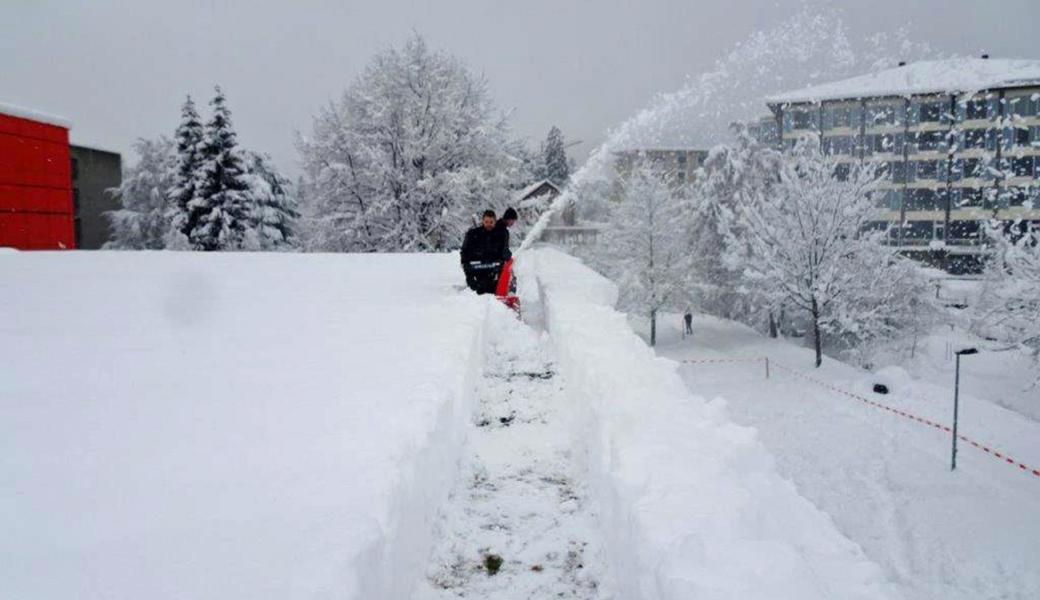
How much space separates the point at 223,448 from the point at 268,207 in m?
34.3

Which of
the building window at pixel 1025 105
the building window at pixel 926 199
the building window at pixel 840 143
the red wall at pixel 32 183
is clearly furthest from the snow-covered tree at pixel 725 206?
the red wall at pixel 32 183

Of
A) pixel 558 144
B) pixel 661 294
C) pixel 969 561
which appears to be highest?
pixel 558 144

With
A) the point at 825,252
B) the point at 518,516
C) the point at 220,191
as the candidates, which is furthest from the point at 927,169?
the point at 518,516

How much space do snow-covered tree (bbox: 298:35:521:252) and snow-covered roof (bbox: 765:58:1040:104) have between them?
130 ft

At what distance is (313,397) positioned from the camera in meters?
5.00

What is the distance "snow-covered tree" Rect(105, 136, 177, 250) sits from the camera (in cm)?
4000

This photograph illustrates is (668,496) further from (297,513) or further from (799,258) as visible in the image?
(799,258)

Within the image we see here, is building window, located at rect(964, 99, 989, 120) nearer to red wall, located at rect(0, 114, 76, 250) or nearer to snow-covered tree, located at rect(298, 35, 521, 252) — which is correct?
snow-covered tree, located at rect(298, 35, 521, 252)

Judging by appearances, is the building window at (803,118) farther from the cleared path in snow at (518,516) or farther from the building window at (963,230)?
the cleared path in snow at (518,516)

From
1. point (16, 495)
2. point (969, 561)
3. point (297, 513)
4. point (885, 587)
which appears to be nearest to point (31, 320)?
point (16, 495)

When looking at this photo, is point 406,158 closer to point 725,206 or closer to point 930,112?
point 725,206

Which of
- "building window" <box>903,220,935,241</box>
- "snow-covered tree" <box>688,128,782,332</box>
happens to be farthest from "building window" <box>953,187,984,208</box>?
"snow-covered tree" <box>688,128,782,332</box>

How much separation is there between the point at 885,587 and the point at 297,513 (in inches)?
102

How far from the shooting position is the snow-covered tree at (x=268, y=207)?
106 feet
